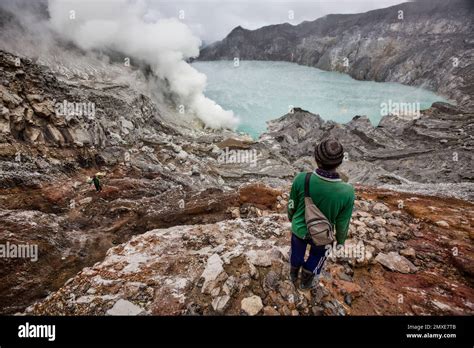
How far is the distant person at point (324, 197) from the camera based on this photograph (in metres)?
2.43

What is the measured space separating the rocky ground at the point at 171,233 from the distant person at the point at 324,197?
3.28 ft

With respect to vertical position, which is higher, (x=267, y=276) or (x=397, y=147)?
(x=397, y=147)

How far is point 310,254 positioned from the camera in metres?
2.97

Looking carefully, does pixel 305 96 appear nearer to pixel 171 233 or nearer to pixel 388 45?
pixel 388 45

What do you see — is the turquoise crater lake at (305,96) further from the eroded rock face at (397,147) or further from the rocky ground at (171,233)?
the rocky ground at (171,233)

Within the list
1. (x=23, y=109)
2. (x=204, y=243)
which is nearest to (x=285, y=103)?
(x=23, y=109)

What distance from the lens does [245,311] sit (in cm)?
321

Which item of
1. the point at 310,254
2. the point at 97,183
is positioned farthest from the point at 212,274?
the point at 97,183

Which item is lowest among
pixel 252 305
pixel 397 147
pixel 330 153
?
pixel 252 305

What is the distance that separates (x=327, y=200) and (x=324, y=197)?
1.8 inches

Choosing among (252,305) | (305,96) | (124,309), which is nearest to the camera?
(252,305)

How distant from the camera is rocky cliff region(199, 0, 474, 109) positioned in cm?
5372
